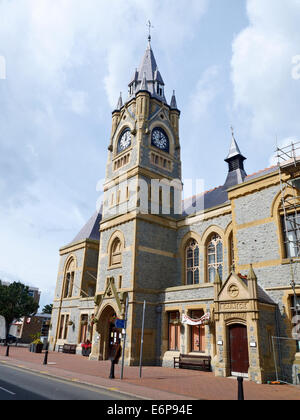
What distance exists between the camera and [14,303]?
4953cm

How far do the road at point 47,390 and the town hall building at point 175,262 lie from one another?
335 inches

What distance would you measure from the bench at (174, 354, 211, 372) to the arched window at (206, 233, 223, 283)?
653cm

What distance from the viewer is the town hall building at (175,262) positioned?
17672 mm

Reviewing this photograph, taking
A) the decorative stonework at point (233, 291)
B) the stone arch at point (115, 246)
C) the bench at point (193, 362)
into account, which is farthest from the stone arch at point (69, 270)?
the decorative stonework at point (233, 291)

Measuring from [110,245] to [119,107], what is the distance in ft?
56.4

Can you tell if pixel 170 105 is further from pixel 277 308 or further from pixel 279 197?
pixel 277 308

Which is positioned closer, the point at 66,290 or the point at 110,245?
the point at 110,245

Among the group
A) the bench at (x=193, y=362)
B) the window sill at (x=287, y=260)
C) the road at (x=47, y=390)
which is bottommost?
the road at (x=47, y=390)

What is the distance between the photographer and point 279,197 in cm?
1977

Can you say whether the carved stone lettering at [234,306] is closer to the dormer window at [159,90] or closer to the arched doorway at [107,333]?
the arched doorway at [107,333]

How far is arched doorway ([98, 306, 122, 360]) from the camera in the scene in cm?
2645

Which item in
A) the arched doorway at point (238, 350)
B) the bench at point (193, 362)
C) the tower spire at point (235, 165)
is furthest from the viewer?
the tower spire at point (235, 165)

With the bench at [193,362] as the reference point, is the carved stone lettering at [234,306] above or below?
above
